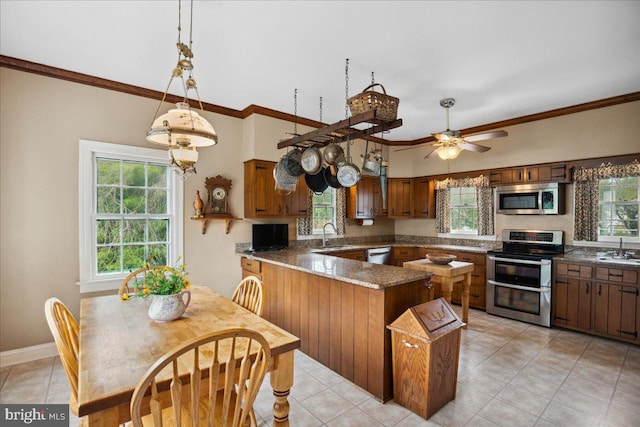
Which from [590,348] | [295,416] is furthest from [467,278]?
[295,416]

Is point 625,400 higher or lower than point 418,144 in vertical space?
lower

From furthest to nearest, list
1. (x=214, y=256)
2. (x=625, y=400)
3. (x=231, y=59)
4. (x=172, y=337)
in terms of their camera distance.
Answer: (x=214, y=256) → (x=231, y=59) → (x=625, y=400) → (x=172, y=337)

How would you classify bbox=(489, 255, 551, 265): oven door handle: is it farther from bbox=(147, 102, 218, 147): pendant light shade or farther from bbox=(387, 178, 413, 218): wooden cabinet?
bbox=(147, 102, 218, 147): pendant light shade

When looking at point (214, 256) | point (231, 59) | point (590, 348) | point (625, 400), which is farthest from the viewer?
point (214, 256)

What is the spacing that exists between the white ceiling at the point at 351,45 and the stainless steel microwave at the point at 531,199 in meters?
1.25

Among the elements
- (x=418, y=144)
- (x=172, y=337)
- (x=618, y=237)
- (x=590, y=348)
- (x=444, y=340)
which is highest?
(x=418, y=144)

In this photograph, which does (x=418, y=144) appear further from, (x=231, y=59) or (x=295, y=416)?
(x=295, y=416)

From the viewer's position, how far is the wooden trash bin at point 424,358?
219 centimetres

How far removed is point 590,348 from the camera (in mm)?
3426

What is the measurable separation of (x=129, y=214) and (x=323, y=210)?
9.86 feet

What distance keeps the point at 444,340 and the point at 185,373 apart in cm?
179

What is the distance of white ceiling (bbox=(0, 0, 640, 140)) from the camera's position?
2.30 metres

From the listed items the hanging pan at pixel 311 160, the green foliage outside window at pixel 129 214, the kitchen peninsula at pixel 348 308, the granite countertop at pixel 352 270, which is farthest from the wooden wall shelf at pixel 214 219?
the hanging pan at pixel 311 160

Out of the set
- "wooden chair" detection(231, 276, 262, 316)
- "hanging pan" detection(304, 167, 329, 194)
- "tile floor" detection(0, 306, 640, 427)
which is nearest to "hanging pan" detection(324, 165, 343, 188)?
"hanging pan" detection(304, 167, 329, 194)
